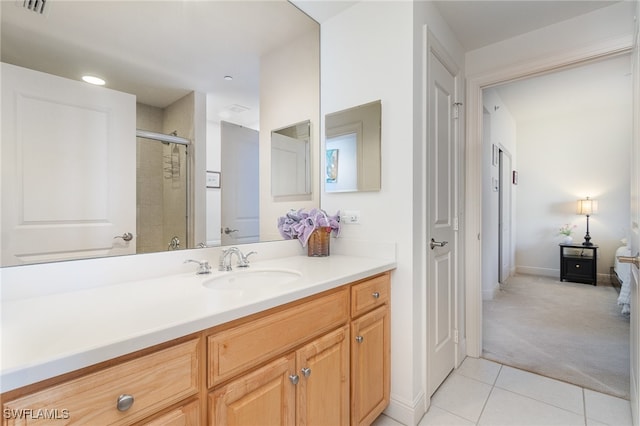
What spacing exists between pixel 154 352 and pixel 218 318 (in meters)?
0.15

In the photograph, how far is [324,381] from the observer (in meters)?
1.13

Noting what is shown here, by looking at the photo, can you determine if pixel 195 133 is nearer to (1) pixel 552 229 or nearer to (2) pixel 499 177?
(2) pixel 499 177

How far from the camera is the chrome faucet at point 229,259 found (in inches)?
53.6

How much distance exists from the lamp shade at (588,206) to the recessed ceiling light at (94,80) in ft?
19.4

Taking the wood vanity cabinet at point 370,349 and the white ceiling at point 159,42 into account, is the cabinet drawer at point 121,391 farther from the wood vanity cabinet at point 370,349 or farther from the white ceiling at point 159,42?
the white ceiling at point 159,42

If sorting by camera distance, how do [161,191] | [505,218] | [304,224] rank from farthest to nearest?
[505,218]
[304,224]
[161,191]

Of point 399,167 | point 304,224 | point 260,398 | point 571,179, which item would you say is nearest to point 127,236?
point 260,398

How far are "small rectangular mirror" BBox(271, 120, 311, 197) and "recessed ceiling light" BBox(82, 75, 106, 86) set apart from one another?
2.89 ft

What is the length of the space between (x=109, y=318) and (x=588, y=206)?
593 cm

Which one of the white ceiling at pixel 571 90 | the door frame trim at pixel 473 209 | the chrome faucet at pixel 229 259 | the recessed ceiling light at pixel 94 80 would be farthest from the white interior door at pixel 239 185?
the white ceiling at pixel 571 90

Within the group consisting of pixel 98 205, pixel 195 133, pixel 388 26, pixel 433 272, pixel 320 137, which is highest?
pixel 388 26

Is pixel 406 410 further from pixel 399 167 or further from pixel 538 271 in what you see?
pixel 538 271

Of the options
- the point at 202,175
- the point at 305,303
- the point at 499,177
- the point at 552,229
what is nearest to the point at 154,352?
the point at 305,303

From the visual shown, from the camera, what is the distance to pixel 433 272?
1.77 meters
